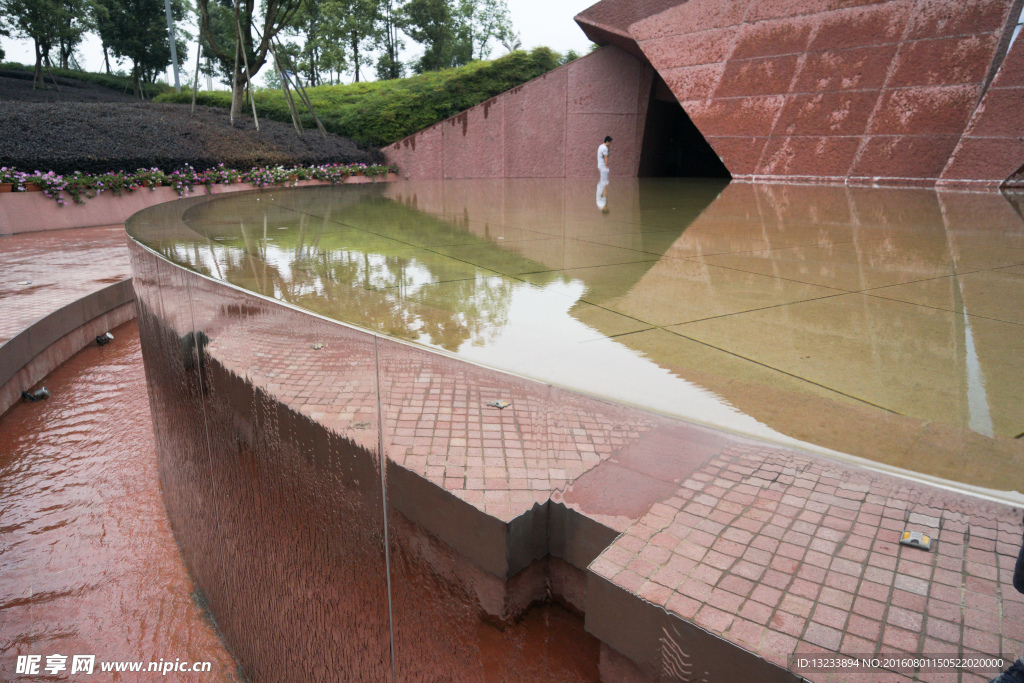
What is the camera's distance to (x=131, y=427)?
464 centimetres

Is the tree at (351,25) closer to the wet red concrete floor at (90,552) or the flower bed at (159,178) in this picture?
the flower bed at (159,178)

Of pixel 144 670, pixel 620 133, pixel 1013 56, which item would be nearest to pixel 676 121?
pixel 620 133

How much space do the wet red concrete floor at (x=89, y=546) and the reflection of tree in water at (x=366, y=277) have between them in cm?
167

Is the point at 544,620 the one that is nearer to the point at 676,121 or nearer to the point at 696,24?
the point at 696,24

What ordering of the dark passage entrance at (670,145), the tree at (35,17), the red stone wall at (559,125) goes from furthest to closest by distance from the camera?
the tree at (35,17) < the dark passage entrance at (670,145) < the red stone wall at (559,125)

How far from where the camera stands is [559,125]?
14.9 m

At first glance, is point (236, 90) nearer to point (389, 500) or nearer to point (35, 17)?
point (35, 17)

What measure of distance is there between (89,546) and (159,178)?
9429 millimetres

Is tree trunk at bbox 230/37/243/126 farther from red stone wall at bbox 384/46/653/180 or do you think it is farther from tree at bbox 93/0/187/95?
tree at bbox 93/0/187/95

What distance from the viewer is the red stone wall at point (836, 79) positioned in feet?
28.7

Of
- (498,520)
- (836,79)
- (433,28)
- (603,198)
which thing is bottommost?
(498,520)

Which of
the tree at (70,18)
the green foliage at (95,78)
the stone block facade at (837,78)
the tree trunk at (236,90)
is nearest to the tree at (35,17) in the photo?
the tree at (70,18)

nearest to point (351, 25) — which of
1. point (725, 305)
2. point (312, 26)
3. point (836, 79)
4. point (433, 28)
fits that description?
point (312, 26)

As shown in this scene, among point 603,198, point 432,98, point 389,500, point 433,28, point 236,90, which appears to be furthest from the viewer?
point 433,28
